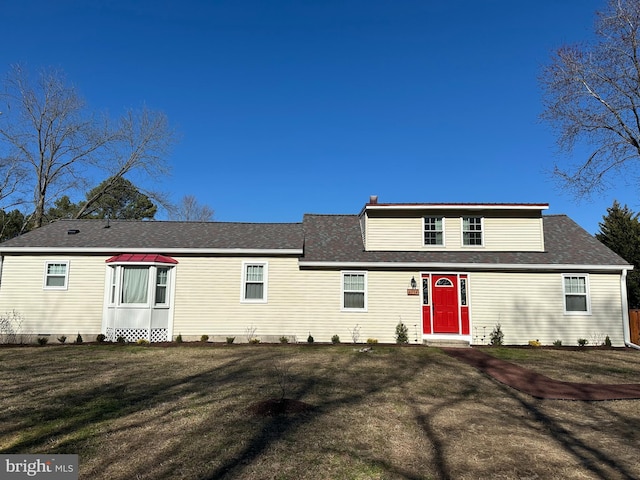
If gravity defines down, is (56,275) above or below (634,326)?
above

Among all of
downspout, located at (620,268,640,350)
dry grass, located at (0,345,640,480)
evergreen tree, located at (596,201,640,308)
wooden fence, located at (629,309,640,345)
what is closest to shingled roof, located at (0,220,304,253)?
dry grass, located at (0,345,640,480)

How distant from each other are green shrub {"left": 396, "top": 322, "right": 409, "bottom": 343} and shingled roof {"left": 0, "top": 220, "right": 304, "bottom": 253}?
15.9 feet

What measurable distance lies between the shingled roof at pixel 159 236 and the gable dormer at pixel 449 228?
3435 millimetres

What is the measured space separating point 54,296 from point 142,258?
3.80 m

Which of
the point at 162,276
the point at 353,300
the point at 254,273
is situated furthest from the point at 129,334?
the point at 353,300

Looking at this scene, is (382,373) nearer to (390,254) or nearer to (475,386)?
(475,386)

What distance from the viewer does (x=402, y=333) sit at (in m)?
15.2

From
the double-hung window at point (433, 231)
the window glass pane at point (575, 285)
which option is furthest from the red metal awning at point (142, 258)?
the window glass pane at point (575, 285)

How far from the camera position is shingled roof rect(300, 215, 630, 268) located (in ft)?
50.3

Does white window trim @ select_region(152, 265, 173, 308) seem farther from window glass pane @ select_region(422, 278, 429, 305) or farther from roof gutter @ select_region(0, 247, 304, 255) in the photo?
window glass pane @ select_region(422, 278, 429, 305)

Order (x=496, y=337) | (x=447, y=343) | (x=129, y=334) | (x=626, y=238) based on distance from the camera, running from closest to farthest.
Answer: (x=129, y=334) → (x=447, y=343) → (x=496, y=337) → (x=626, y=238)

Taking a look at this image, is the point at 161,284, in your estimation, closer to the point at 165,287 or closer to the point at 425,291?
the point at 165,287

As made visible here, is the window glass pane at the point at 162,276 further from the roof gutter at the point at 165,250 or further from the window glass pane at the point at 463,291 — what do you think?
the window glass pane at the point at 463,291

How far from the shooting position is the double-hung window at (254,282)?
15.6 meters
